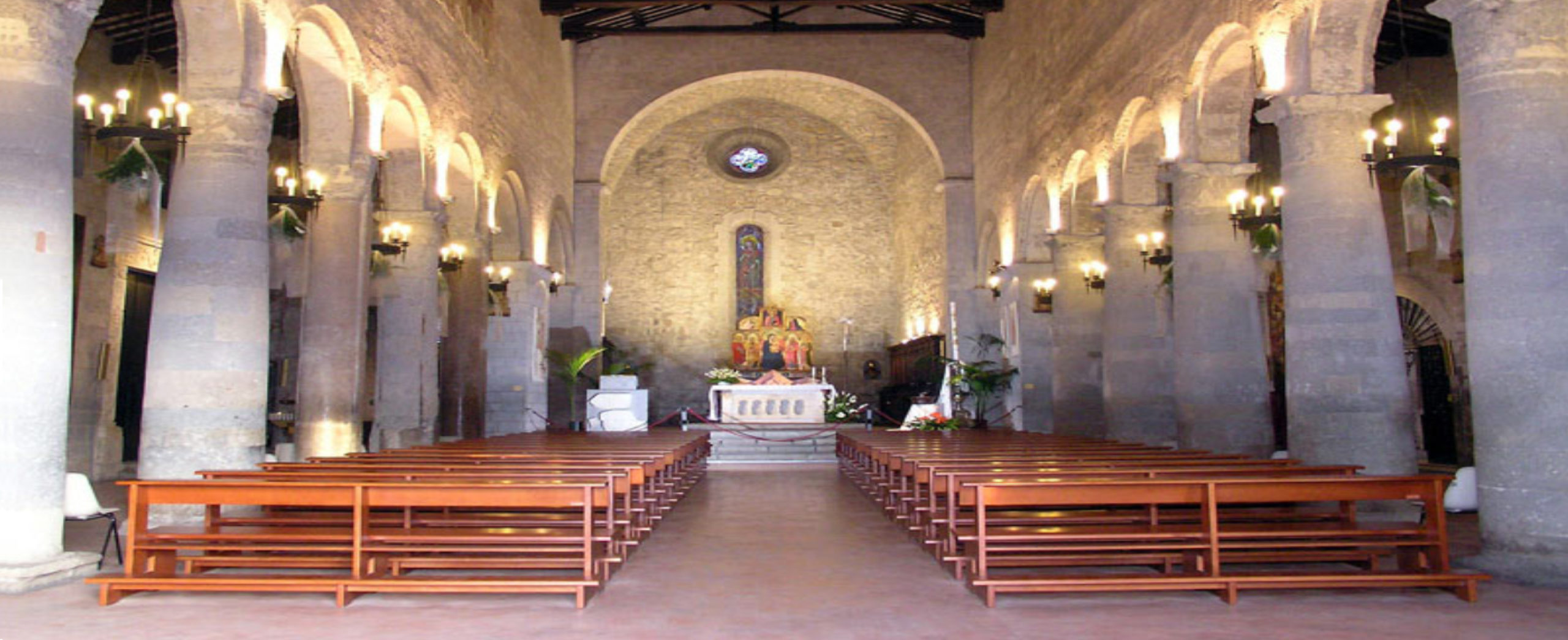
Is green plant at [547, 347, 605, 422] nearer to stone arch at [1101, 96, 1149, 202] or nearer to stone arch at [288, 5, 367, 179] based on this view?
stone arch at [288, 5, 367, 179]

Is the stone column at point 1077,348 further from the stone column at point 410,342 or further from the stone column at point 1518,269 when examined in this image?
the stone column at point 1518,269

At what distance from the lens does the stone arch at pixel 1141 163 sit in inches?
563

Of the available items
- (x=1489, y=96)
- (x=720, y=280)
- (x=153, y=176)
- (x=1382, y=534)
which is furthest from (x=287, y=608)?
(x=720, y=280)

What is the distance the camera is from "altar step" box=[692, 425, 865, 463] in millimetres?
18312

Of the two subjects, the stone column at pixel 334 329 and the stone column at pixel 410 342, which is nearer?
the stone column at pixel 334 329

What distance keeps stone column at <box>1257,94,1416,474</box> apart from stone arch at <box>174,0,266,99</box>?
8.65 m

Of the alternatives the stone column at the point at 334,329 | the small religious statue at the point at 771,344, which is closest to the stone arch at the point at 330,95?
the stone column at the point at 334,329

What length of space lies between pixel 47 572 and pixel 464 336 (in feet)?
38.0

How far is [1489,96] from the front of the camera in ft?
21.7

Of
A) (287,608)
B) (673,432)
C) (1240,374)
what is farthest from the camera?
(673,432)

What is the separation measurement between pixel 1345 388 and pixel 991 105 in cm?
1469

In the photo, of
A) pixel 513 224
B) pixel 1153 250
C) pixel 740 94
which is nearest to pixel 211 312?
pixel 1153 250

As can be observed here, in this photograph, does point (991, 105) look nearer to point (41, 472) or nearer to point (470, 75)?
point (470, 75)

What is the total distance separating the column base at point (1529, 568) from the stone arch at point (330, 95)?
1122 centimetres
